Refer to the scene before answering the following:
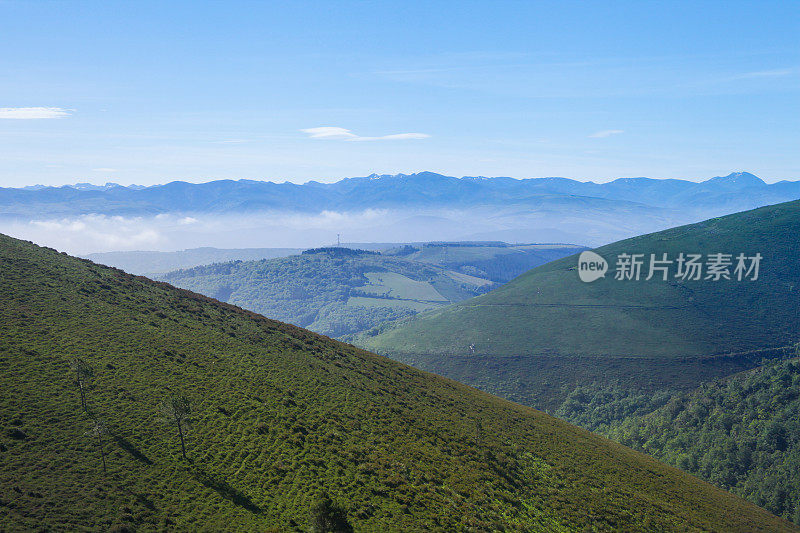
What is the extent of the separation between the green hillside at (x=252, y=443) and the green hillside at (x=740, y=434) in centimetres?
2977

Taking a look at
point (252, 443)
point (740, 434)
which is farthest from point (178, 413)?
point (740, 434)

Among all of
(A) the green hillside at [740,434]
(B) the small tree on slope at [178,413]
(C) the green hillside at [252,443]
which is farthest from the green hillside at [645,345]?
(B) the small tree on slope at [178,413]

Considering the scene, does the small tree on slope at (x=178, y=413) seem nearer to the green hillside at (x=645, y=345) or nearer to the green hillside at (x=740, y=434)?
the green hillside at (x=740, y=434)

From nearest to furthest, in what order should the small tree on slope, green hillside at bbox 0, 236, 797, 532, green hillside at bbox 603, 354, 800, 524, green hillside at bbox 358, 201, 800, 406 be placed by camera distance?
green hillside at bbox 0, 236, 797, 532
the small tree on slope
green hillside at bbox 603, 354, 800, 524
green hillside at bbox 358, 201, 800, 406

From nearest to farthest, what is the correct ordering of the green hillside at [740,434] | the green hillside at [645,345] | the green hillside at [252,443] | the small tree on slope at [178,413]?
the green hillside at [252,443] → the small tree on slope at [178,413] → the green hillside at [740,434] → the green hillside at [645,345]

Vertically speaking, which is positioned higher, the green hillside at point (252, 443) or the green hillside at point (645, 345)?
the green hillside at point (252, 443)

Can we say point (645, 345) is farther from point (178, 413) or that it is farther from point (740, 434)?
point (178, 413)

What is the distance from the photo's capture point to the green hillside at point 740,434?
3548 inches

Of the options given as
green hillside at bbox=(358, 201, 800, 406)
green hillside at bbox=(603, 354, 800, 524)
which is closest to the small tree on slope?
green hillside at bbox=(603, 354, 800, 524)

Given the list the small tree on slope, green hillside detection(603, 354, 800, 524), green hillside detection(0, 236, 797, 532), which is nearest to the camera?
green hillside detection(0, 236, 797, 532)

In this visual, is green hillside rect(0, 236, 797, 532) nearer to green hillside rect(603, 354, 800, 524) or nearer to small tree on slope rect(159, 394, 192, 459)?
small tree on slope rect(159, 394, 192, 459)

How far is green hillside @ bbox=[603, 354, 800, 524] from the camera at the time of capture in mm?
90125

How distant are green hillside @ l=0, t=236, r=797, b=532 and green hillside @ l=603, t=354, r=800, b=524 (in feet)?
97.7

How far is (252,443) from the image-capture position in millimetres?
41750
